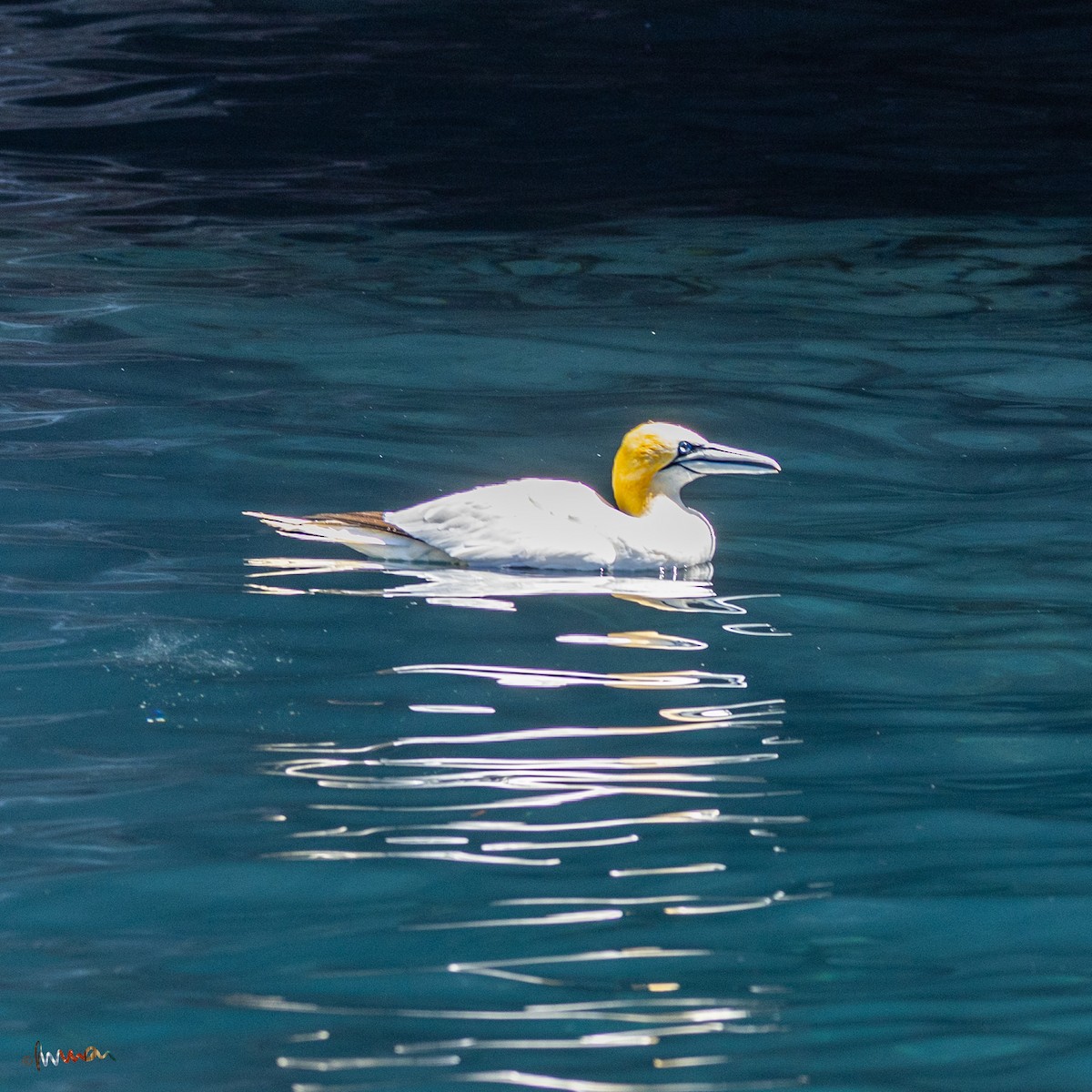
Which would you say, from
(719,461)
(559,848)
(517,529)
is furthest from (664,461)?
(559,848)

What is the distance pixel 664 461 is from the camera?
6.38 m

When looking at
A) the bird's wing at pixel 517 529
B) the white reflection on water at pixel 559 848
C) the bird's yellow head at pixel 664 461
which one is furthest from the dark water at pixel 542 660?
the bird's yellow head at pixel 664 461

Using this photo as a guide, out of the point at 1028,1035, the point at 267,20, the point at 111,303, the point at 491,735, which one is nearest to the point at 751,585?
the point at 491,735

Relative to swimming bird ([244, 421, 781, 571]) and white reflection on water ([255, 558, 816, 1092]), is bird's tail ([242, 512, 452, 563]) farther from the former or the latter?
white reflection on water ([255, 558, 816, 1092])

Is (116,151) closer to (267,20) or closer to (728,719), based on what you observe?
(267,20)

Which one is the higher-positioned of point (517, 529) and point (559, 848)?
point (517, 529)

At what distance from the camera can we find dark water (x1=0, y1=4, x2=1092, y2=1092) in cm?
331

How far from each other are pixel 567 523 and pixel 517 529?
0.19 metres

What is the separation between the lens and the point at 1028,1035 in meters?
3.21
